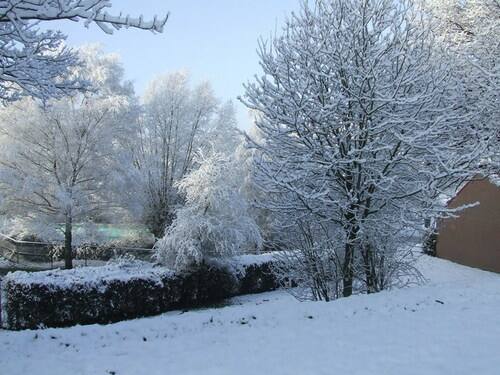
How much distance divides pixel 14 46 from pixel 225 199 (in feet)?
35.3

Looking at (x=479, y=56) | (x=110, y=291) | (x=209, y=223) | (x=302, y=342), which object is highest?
(x=479, y=56)

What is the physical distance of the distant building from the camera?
1695cm

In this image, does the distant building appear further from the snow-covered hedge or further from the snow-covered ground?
A: the snow-covered ground

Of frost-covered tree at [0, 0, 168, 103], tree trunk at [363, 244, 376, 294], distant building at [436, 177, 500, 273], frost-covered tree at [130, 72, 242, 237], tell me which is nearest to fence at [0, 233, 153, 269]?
frost-covered tree at [130, 72, 242, 237]

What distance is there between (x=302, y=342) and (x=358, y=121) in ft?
16.1

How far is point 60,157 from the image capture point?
20484 mm

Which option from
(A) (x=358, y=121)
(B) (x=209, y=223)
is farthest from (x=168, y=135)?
A: (A) (x=358, y=121)

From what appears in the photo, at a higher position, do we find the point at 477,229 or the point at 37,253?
the point at 477,229

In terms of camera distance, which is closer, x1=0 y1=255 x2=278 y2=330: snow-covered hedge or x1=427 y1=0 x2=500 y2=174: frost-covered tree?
x1=427 y1=0 x2=500 y2=174: frost-covered tree

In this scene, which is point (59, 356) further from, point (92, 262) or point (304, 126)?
point (92, 262)

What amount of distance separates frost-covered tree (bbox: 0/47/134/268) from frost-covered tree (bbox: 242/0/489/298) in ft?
39.9

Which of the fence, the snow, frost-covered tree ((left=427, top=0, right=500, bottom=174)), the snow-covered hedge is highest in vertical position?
frost-covered tree ((left=427, top=0, right=500, bottom=174))

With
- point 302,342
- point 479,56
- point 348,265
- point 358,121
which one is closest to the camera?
point 302,342

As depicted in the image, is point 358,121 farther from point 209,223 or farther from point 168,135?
point 168,135
